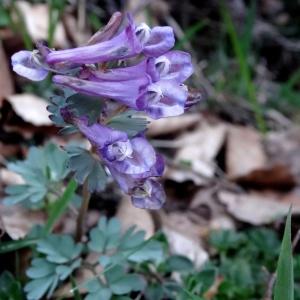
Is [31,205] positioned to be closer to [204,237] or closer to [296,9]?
[204,237]

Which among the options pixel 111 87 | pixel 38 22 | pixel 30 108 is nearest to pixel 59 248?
pixel 111 87

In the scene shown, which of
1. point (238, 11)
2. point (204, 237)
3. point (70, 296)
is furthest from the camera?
point (238, 11)

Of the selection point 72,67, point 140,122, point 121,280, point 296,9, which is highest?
point 72,67

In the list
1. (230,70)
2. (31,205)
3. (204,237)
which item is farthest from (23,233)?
(230,70)

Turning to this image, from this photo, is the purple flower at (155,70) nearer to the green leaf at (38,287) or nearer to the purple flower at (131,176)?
the purple flower at (131,176)

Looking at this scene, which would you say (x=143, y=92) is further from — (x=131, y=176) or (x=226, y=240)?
(x=226, y=240)

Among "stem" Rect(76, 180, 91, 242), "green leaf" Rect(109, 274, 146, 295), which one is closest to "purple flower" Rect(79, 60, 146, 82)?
"stem" Rect(76, 180, 91, 242)

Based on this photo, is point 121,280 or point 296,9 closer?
point 121,280
